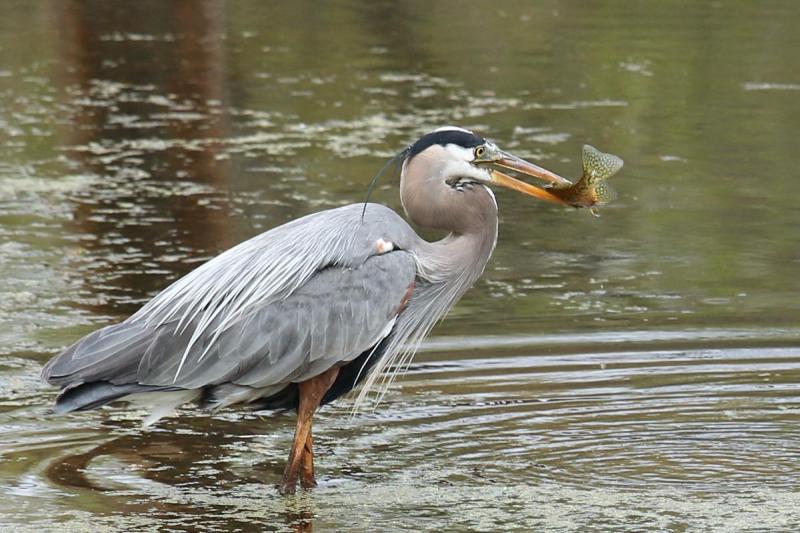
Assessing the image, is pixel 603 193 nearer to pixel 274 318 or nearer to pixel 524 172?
pixel 524 172

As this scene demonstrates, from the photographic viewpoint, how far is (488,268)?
9.92m

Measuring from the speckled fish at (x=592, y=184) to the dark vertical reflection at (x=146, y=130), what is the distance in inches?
127

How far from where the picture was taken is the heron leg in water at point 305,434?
20.7 feet

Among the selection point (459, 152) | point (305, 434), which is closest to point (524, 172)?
point (459, 152)

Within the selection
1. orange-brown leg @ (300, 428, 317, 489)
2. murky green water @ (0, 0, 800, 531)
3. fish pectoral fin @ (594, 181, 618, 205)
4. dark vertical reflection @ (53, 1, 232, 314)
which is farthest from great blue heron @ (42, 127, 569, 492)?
dark vertical reflection @ (53, 1, 232, 314)

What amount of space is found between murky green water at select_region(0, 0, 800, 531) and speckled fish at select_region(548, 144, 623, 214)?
1019 mm

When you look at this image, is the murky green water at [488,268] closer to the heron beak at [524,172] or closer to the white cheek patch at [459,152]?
the heron beak at [524,172]

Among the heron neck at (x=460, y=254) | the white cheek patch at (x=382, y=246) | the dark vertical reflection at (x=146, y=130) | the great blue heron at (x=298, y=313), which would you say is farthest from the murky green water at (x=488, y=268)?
the white cheek patch at (x=382, y=246)

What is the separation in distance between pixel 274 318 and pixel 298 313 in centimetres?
10

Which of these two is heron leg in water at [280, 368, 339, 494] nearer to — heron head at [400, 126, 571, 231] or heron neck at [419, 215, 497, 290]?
heron neck at [419, 215, 497, 290]

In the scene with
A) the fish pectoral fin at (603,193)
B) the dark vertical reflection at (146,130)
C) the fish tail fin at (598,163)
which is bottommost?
the dark vertical reflection at (146,130)

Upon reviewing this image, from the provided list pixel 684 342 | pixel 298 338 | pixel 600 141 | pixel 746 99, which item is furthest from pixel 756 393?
pixel 746 99

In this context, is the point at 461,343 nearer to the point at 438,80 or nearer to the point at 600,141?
the point at 600,141

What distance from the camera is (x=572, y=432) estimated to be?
6.96m
